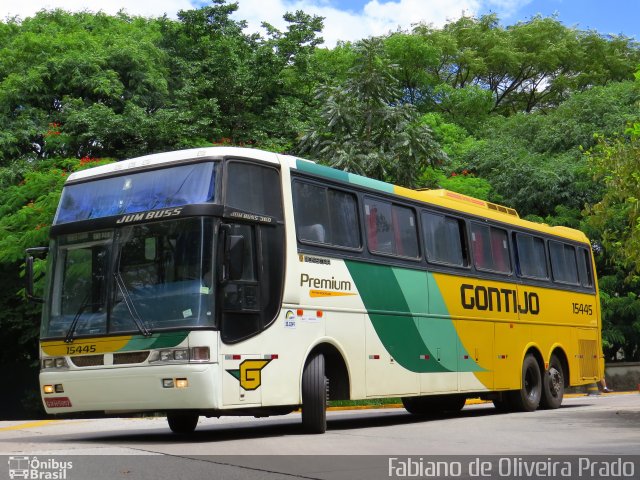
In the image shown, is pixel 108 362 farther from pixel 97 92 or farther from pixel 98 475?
pixel 97 92

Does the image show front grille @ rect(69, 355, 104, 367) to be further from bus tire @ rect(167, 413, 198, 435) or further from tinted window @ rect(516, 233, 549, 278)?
tinted window @ rect(516, 233, 549, 278)

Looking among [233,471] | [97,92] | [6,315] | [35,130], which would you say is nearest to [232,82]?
[97,92]

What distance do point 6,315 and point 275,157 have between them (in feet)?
54.4

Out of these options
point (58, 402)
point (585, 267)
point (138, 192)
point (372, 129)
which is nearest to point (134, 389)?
point (58, 402)

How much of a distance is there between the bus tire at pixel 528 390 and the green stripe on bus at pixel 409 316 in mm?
2308

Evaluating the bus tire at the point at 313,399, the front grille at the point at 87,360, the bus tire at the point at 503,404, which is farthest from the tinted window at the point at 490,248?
the front grille at the point at 87,360

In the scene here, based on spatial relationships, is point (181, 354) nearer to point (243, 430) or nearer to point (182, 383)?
point (182, 383)

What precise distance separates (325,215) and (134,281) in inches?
116

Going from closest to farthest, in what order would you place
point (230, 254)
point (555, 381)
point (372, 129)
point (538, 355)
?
point (230, 254), point (538, 355), point (555, 381), point (372, 129)

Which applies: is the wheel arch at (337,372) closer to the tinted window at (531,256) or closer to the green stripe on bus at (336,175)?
the green stripe on bus at (336,175)

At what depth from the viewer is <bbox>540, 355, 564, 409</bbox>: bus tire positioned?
1875 cm

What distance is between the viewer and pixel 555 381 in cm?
1917

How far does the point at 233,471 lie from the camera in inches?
325

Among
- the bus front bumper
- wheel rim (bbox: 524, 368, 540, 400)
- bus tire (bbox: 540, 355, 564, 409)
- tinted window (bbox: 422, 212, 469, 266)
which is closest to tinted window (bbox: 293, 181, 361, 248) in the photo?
tinted window (bbox: 422, 212, 469, 266)
